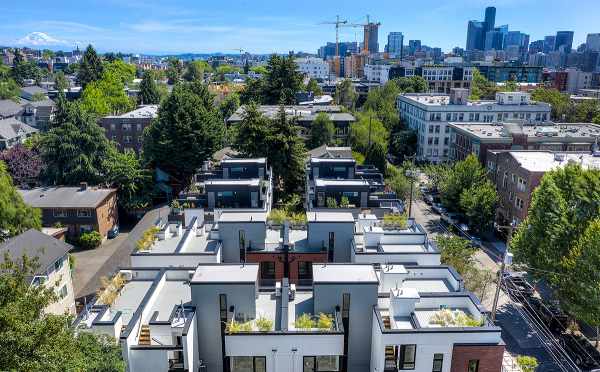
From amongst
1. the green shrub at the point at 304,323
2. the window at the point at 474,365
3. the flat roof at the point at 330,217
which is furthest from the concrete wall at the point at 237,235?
the window at the point at 474,365

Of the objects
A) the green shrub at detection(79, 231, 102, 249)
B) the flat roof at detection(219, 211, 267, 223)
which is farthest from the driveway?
the flat roof at detection(219, 211, 267, 223)

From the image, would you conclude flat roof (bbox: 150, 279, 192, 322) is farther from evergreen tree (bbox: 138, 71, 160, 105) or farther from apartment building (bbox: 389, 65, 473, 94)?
apartment building (bbox: 389, 65, 473, 94)

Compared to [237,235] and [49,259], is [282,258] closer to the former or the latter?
[237,235]

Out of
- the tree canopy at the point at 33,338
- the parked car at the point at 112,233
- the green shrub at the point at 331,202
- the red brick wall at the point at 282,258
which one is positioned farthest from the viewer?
the parked car at the point at 112,233

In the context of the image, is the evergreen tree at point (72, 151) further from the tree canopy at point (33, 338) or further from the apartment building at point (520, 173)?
the apartment building at point (520, 173)

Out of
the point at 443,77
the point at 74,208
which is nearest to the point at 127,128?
the point at 74,208
